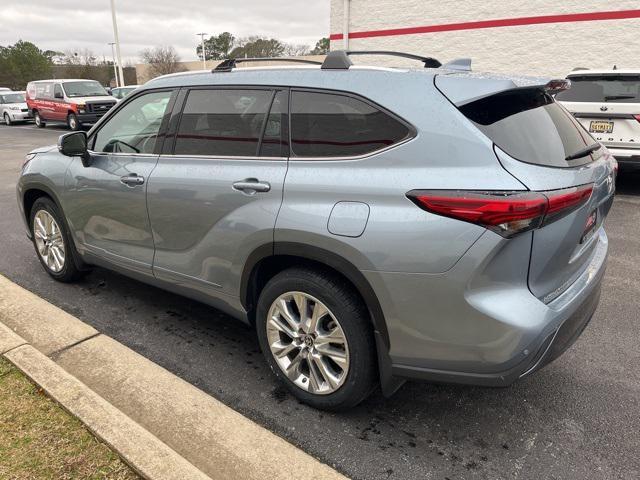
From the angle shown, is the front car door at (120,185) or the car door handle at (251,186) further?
the front car door at (120,185)

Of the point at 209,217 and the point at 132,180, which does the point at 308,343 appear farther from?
the point at 132,180

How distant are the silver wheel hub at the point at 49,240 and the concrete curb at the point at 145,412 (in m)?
0.89

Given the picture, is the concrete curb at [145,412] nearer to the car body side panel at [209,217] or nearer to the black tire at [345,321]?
the black tire at [345,321]

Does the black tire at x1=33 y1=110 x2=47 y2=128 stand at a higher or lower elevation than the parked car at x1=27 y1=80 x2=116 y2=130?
lower

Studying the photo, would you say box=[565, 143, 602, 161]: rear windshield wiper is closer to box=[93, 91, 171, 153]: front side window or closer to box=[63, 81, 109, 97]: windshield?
box=[93, 91, 171, 153]: front side window

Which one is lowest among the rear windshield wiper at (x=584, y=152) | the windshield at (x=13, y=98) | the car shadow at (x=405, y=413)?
the car shadow at (x=405, y=413)

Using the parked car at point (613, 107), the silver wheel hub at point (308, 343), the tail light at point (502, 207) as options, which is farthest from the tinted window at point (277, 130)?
the parked car at point (613, 107)

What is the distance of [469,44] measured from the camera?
52.4ft

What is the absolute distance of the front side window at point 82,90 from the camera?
19.9 meters

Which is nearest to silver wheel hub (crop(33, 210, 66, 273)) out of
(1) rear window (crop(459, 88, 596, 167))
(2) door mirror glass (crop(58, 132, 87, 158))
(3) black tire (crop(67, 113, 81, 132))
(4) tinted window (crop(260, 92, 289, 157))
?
(2) door mirror glass (crop(58, 132, 87, 158))

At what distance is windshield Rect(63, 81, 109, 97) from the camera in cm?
1992

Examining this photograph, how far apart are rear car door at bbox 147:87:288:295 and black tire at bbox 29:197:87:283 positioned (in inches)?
48.9

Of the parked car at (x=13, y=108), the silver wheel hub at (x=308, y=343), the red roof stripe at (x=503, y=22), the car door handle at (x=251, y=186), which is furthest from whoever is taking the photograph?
the parked car at (x=13, y=108)

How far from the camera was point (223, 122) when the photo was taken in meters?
3.05
